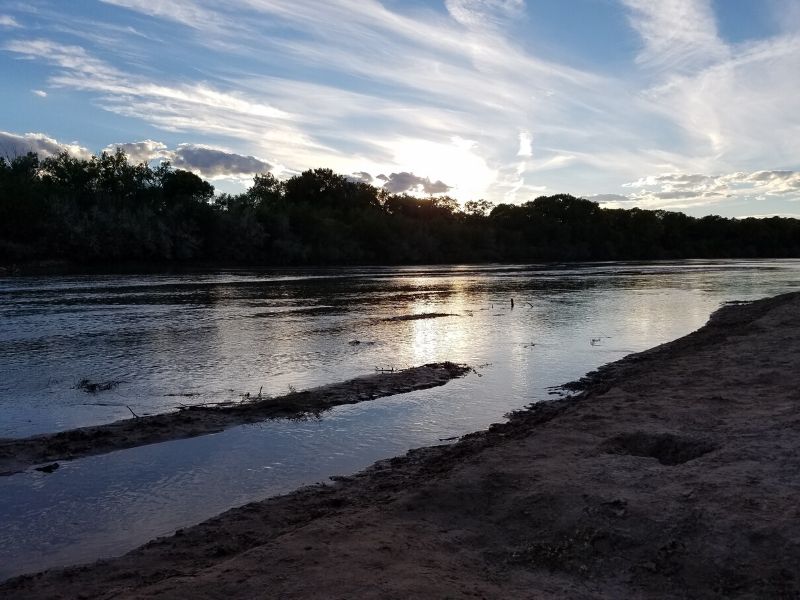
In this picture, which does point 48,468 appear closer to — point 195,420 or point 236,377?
point 195,420

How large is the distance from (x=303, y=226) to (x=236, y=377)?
292ft

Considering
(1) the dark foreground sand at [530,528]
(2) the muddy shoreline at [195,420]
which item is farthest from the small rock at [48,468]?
(1) the dark foreground sand at [530,528]

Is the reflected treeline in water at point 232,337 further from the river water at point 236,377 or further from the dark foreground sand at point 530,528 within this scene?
the dark foreground sand at point 530,528

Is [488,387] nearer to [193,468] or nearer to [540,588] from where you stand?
[193,468]

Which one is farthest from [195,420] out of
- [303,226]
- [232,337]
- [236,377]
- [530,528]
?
[303,226]

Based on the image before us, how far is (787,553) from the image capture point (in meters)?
4.58

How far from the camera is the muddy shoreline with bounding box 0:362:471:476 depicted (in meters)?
8.81

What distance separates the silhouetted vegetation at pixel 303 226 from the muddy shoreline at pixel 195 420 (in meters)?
67.2

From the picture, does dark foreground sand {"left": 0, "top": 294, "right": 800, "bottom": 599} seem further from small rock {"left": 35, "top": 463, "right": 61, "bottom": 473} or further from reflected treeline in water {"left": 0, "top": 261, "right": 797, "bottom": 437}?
reflected treeline in water {"left": 0, "top": 261, "right": 797, "bottom": 437}

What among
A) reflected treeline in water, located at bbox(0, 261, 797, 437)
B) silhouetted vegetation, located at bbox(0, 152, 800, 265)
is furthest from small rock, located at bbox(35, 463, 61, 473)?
silhouetted vegetation, located at bbox(0, 152, 800, 265)

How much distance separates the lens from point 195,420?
34.3ft

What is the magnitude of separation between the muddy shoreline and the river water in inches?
14.5

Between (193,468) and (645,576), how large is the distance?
5835 millimetres

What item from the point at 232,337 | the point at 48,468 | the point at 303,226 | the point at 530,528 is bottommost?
the point at 48,468
